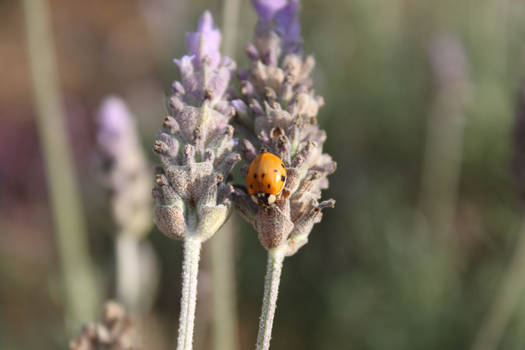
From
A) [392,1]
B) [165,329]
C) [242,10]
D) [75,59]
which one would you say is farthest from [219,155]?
[75,59]

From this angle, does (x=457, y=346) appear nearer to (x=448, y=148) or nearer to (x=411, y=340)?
(x=411, y=340)

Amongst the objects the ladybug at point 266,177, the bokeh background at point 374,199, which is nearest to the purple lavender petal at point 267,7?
the ladybug at point 266,177

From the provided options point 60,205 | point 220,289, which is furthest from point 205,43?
point 60,205

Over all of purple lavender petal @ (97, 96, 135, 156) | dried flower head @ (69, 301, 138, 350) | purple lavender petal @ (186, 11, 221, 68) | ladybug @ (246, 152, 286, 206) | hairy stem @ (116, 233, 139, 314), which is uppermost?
purple lavender petal @ (97, 96, 135, 156)

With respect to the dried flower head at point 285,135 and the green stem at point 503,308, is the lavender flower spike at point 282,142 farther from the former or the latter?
the green stem at point 503,308

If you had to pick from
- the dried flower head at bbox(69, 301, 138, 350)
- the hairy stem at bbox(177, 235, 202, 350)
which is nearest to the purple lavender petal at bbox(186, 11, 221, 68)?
the hairy stem at bbox(177, 235, 202, 350)

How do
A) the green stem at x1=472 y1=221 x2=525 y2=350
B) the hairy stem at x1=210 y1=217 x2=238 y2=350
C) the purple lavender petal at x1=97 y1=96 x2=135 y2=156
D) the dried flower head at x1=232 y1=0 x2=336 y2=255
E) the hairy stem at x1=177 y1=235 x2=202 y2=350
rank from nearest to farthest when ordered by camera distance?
1. the hairy stem at x1=177 y1=235 x2=202 y2=350
2. the dried flower head at x1=232 y1=0 x2=336 y2=255
3. the hairy stem at x1=210 y1=217 x2=238 y2=350
4. the purple lavender petal at x1=97 y1=96 x2=135 y2=156
5. the green stem at x1=472 y1=221 x2=525 y2=350

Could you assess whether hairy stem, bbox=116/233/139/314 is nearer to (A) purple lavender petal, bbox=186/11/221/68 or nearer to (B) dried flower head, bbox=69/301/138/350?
(B) dried flower head, bbox=69/301/138/350
